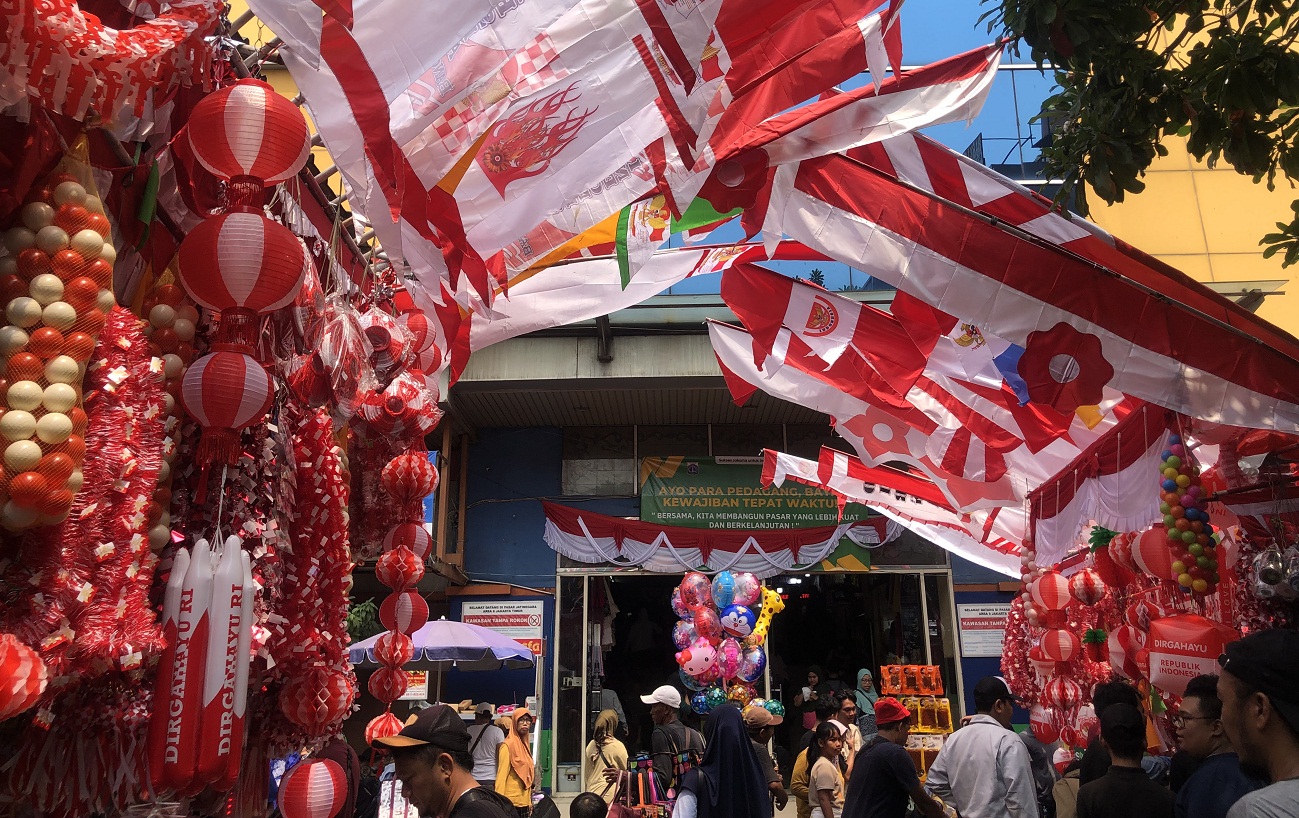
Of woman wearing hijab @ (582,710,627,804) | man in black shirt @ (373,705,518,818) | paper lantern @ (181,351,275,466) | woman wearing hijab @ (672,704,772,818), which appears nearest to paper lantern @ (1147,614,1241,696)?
woman wearing hijab @ (672,704,772,818)

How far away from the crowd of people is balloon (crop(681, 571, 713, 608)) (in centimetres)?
209

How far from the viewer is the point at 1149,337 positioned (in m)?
4.70

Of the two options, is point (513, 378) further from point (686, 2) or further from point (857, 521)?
point (686, 2)

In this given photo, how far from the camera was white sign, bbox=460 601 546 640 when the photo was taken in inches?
535

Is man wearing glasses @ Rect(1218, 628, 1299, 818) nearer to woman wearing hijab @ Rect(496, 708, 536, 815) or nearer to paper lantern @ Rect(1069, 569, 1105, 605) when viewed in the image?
paper lantern @ Rect(1069, 569, 1105, 605)

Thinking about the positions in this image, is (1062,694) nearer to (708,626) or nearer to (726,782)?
(708,626)

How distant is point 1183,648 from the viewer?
15.4 ft

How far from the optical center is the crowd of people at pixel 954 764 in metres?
2.19

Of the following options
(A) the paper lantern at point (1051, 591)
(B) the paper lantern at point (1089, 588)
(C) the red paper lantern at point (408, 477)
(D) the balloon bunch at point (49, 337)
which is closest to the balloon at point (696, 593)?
(A) the paper lantern at point (1051, 591)

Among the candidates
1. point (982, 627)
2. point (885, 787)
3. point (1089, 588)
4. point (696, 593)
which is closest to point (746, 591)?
point (696, 593)

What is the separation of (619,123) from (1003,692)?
15.3 ft

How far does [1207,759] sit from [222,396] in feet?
12.9

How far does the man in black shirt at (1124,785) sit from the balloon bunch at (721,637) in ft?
16.9

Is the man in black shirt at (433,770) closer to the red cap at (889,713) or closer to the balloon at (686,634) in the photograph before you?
the red cap at (889,713)
